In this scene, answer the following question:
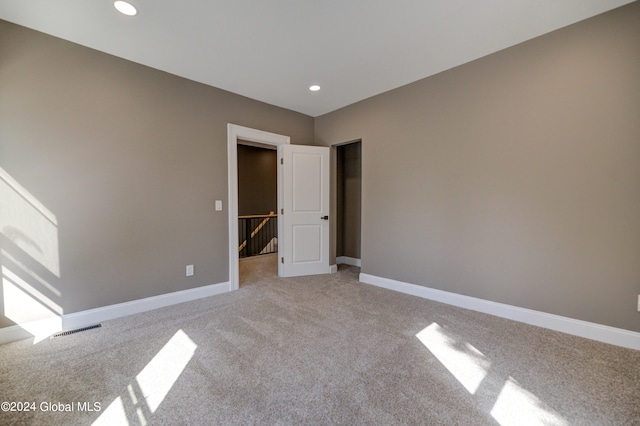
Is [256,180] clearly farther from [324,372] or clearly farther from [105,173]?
[324,372]

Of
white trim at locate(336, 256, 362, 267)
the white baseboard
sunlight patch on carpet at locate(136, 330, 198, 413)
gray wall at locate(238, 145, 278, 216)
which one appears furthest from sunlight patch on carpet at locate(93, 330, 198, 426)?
gray wall at locate(238, 145, 278, 216)

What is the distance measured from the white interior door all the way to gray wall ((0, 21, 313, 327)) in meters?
0.99

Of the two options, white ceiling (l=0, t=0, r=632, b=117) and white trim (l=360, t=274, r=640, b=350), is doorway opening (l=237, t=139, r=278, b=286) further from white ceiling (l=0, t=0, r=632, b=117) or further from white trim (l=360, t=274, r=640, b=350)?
white trim (l=360, t=274, r=640, b=350)

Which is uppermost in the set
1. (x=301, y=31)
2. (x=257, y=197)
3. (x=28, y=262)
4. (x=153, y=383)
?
(x=301, y=31)

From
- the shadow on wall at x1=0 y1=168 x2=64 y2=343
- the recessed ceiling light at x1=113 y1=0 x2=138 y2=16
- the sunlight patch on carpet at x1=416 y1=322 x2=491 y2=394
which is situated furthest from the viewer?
the shadow on wall at x1=0 y1=168 x2=64 y2=343

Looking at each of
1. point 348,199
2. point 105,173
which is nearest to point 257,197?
point 348,199

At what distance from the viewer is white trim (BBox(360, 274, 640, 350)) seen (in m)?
2.13

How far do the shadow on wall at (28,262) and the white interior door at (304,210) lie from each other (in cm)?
263

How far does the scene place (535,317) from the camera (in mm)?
Result: 2508

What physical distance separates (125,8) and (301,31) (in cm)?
143

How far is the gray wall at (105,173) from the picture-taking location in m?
2.29

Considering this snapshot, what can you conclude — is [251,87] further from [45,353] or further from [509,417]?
[509,417]

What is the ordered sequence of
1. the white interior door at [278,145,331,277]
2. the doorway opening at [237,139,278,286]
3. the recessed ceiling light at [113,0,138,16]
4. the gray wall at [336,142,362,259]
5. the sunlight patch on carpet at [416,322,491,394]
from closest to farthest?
1. the sunlight patch on carpet at [416,322,491,394]
2. the recessed ceiling light at [113,0,138,16]
3. the white interior door at [278,145,331,277]
4. the gray wall at [336,142,362,259]
5. the doorway opening at [237,139,278,286]

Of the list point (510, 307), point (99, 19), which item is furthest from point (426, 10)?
point (510, 307)
